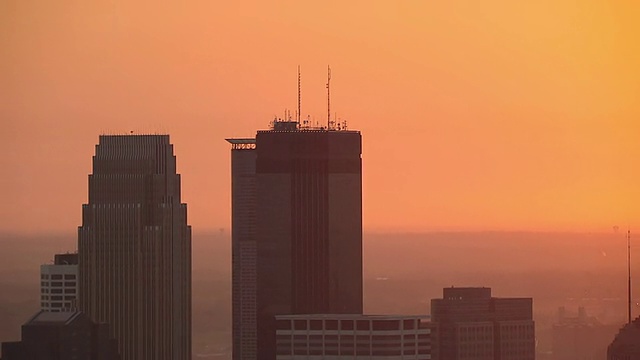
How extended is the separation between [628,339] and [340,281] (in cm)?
2595

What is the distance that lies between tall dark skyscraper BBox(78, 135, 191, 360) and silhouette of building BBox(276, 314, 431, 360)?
751 inches

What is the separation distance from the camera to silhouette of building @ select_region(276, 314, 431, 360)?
3905 inches

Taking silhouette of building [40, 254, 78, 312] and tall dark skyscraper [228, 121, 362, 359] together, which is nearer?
silhouette of building [40, 254, 78, 312]

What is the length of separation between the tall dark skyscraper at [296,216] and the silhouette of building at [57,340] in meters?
18.6

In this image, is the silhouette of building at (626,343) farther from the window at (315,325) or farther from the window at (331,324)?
the window at (315,325)

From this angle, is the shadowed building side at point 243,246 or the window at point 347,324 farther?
the shadowed building side at point 243,246

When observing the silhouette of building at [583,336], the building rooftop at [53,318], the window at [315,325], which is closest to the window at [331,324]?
the window at [315,325]

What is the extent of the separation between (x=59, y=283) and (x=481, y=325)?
73.3 feet

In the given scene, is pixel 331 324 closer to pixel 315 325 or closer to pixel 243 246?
pixel 315 325

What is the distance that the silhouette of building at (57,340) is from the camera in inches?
3939

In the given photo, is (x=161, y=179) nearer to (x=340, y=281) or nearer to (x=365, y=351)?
(x=340, y=281)

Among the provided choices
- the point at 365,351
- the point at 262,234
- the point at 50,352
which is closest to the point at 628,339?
the point at 365,351

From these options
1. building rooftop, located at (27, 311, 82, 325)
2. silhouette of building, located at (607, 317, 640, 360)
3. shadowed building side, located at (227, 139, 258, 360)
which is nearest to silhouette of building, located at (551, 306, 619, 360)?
silhouette of building, located at (607, 317, 640, 360)

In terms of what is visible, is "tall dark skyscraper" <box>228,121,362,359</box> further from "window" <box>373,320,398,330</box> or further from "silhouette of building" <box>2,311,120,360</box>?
"window" <box>373,320,398,330</box>
